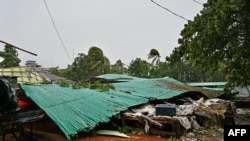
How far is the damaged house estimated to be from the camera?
790cm

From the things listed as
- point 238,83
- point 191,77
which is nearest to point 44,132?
point 238,83

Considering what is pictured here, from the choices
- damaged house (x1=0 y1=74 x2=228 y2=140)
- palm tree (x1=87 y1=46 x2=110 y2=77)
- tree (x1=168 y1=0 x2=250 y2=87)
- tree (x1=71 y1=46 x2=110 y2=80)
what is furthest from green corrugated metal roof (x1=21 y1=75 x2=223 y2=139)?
tree (x1=71 y1=46 x2=110 y2=80)

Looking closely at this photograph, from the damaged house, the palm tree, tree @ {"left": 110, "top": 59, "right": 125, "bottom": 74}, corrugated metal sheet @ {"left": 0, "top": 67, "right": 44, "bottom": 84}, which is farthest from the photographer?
tree @ {"left": 110, "top": 59, "right": 125, "bottom": 74}

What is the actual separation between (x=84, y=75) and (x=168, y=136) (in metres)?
24.8

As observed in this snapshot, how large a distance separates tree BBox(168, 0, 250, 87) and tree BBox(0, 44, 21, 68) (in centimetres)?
2235

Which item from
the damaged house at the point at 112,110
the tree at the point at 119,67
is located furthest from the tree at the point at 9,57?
the damaged house at the point at 112,110

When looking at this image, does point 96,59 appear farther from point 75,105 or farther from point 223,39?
point 75,105

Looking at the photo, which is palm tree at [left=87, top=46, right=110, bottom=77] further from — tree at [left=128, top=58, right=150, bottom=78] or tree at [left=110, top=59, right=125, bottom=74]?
tree at [left=110, top=59, right=125, bottom=74]

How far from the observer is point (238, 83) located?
9648mm

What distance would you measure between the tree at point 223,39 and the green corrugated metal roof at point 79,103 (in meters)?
3.45

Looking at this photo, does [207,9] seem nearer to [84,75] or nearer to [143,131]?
[143,131]

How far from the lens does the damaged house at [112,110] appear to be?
790cm

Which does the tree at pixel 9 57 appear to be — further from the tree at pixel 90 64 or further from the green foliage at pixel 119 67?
the green foliage at pixel 119 67

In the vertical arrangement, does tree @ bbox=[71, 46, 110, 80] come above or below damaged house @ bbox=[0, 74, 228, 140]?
above
